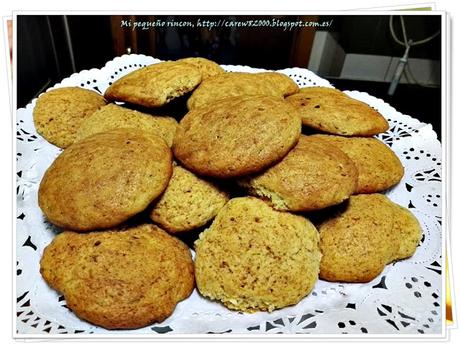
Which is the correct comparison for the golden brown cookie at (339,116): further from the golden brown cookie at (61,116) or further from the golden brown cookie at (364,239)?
the golden brown cookie at (61,116)

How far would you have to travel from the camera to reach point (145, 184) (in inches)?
41.1

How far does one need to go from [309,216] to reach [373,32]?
3.08ft

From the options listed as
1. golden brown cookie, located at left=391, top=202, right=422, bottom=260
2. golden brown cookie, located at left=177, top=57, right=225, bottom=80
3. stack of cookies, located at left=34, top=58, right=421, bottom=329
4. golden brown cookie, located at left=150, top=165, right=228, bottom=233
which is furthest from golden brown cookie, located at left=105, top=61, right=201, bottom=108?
golden brown cookie, located at left=391, top=202, right=422, bottom=260

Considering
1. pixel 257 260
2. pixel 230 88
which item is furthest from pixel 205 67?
pixel 257 260

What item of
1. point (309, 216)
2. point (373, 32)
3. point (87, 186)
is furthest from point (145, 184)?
point (373, 32)

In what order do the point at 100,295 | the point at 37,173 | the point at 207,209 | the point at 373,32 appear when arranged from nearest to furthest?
1. the point at 100,295
2. the point at 207,209
3. the point at 37,173
4. the point at 373,32

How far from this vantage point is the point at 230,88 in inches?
51.8

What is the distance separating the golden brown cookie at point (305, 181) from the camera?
104 centimetres

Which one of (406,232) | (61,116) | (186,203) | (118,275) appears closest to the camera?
(118,275)

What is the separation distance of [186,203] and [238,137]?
237mm

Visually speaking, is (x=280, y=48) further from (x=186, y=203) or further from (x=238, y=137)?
(x=186, y=203)

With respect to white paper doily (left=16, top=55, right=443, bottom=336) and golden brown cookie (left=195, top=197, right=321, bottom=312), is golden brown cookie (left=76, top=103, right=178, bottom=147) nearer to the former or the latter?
white paper doily (left=16, top=55, right=443, bottom=336)

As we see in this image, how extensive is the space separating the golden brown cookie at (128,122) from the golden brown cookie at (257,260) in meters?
0.40
